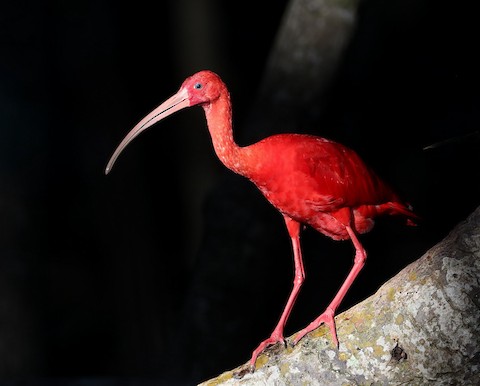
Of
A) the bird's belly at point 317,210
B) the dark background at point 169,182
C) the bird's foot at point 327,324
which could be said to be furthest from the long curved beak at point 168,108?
the dark background at point 169,182

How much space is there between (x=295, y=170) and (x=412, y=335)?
3.69 ft

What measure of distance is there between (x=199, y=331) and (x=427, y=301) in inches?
131

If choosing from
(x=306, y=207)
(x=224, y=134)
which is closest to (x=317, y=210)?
(x=306, y=207)

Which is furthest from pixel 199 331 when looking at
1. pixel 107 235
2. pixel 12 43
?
pixel 12 43

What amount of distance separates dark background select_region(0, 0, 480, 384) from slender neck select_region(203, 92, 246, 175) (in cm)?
200

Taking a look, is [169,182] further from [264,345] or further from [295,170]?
[264,345]

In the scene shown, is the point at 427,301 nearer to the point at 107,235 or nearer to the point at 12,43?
the point at 107,235

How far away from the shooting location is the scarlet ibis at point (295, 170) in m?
4.09

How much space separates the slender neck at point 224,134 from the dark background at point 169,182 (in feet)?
6.55

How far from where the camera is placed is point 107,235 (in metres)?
9.11

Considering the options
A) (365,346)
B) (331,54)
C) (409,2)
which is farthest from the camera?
(409,2)

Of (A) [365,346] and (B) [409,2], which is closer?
(A) [365,346]

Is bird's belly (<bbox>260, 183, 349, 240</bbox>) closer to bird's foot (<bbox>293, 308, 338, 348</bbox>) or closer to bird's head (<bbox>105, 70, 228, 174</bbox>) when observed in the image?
bird's head (<bbox>105, 70, 228, 174</bbox>)

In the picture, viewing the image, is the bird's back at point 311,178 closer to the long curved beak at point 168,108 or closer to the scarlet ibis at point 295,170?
the scarlet ibis at point 295,170
